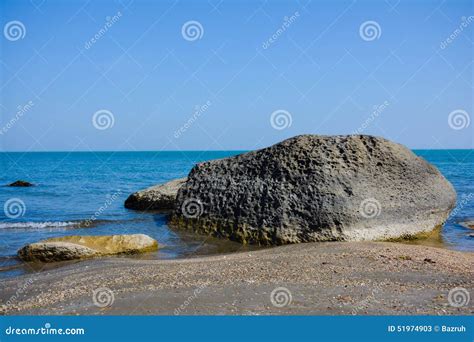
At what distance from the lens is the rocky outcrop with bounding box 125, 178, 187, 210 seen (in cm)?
1827

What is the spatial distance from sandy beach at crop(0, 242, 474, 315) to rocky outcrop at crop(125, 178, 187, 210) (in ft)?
26.0

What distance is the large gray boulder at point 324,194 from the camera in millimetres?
11398

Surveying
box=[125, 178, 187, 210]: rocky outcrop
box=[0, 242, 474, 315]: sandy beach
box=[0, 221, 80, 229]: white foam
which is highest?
box=[0, 242, 474, 315]: sandy beach

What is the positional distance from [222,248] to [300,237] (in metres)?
1.81

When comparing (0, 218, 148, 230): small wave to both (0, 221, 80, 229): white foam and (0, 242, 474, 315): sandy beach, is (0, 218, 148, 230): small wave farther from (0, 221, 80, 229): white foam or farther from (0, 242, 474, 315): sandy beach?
(0, 242, 474, 315): sandy beach

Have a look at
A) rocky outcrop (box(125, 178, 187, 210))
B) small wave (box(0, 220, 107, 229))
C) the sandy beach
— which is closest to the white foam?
small wave (box(0, 220, 107, 229))

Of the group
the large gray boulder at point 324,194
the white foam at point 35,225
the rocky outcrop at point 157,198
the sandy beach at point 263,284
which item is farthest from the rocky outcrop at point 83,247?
the rocky outcrop at point 157,198

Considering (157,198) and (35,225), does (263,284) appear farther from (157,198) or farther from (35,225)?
(157,198)

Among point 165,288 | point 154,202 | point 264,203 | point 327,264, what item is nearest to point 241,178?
point 264,203

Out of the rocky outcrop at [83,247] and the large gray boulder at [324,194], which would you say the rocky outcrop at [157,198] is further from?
the rocky outcrop at [83,247]

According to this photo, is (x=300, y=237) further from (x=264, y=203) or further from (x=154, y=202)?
(x=154, y=202)

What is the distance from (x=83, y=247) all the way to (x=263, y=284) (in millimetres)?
5223

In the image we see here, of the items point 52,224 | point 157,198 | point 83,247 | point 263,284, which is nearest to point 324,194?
point 263,284

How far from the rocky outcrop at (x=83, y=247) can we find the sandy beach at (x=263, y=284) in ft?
2.25
